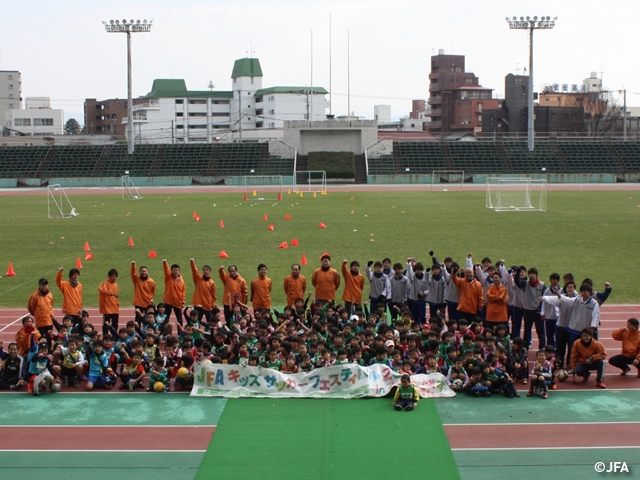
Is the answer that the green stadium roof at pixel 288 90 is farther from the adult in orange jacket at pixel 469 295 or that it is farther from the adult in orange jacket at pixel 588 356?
the adult in orange jacket at pixel 588 356

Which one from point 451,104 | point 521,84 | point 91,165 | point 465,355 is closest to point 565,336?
point 465,355

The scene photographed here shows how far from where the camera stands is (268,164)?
64438mm

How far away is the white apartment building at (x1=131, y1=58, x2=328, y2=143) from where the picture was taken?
109 m

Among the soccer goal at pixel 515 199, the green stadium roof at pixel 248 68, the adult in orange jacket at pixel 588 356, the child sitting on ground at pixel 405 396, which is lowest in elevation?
the child sitting on ground at pixel 405 396

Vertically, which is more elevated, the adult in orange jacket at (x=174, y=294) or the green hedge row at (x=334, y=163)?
the green hedge row at (x=334, y=163)

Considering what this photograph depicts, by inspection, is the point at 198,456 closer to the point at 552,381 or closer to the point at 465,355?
the point at 465,355

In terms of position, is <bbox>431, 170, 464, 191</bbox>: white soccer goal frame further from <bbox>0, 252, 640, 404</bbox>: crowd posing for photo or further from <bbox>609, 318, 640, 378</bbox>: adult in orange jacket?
<bbox>609, 318, 640, 378</bbox>: adult in orange jacket

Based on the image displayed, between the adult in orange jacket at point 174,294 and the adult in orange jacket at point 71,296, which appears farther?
the adult in orange jacket at point 174,294

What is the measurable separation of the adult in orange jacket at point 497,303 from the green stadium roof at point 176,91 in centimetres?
10500

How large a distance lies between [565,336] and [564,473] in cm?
403

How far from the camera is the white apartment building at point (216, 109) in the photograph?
359 feet

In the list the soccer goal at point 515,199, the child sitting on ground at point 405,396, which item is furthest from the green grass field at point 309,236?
the child sitting on ground at point 405,396

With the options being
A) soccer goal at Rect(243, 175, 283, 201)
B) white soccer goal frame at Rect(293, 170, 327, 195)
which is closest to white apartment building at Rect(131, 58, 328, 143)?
white soccer goal frame at Rect(293, 170, 327, 195)

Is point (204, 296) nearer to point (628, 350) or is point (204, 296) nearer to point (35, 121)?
point (628, 350)
